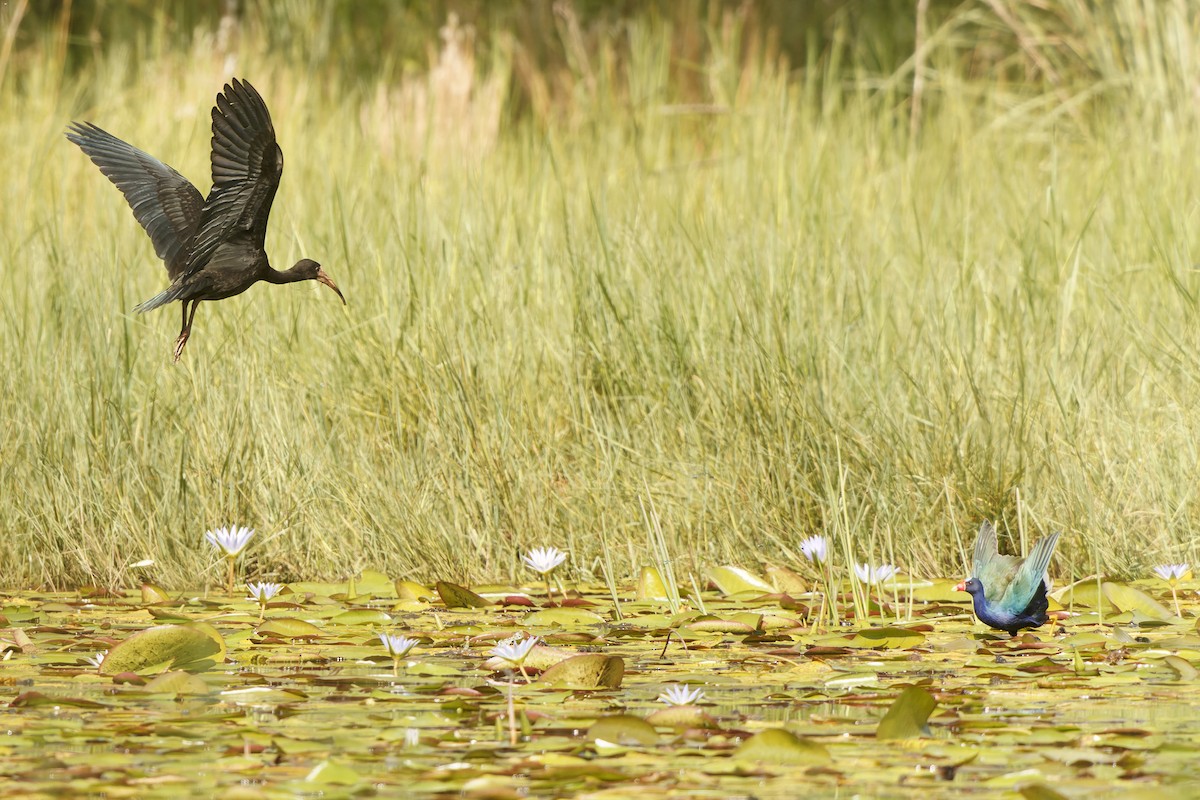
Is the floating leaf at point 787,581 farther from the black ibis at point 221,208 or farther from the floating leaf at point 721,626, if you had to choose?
the black ibis at point 221,208

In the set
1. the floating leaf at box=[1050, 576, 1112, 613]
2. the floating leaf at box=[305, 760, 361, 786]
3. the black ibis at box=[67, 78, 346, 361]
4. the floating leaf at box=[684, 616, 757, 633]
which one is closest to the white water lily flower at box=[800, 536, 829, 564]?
the floating leaf at box=[684, 616, 757, 633]

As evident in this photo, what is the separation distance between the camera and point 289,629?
11.9 ft

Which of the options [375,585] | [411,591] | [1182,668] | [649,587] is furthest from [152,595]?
[1182,668]

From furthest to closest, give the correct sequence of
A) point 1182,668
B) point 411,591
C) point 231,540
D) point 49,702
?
1. point 411,591
2. point 231,540
3. point 1182,668
4. point 49,702

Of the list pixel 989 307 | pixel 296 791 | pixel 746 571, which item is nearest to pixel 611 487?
pixel 746 571

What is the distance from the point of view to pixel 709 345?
5176 mm

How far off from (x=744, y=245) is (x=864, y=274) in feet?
1.52

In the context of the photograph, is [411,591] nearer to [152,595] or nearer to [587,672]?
[152,595]

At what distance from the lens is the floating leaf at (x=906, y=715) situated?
8.87ft

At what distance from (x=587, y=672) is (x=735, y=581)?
1.18 meters

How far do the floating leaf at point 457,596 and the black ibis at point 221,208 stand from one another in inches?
33.8

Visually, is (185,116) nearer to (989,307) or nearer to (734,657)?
(989,307)

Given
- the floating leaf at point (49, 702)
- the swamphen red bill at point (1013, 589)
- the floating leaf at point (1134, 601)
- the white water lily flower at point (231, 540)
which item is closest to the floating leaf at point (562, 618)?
the white water lily flower at point (231, 540)

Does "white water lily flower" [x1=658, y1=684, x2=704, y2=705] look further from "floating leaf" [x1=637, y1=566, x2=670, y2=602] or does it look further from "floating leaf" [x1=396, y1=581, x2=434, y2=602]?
"floating leaf" [x1=396, y1=581, x2=434, y2=602]
